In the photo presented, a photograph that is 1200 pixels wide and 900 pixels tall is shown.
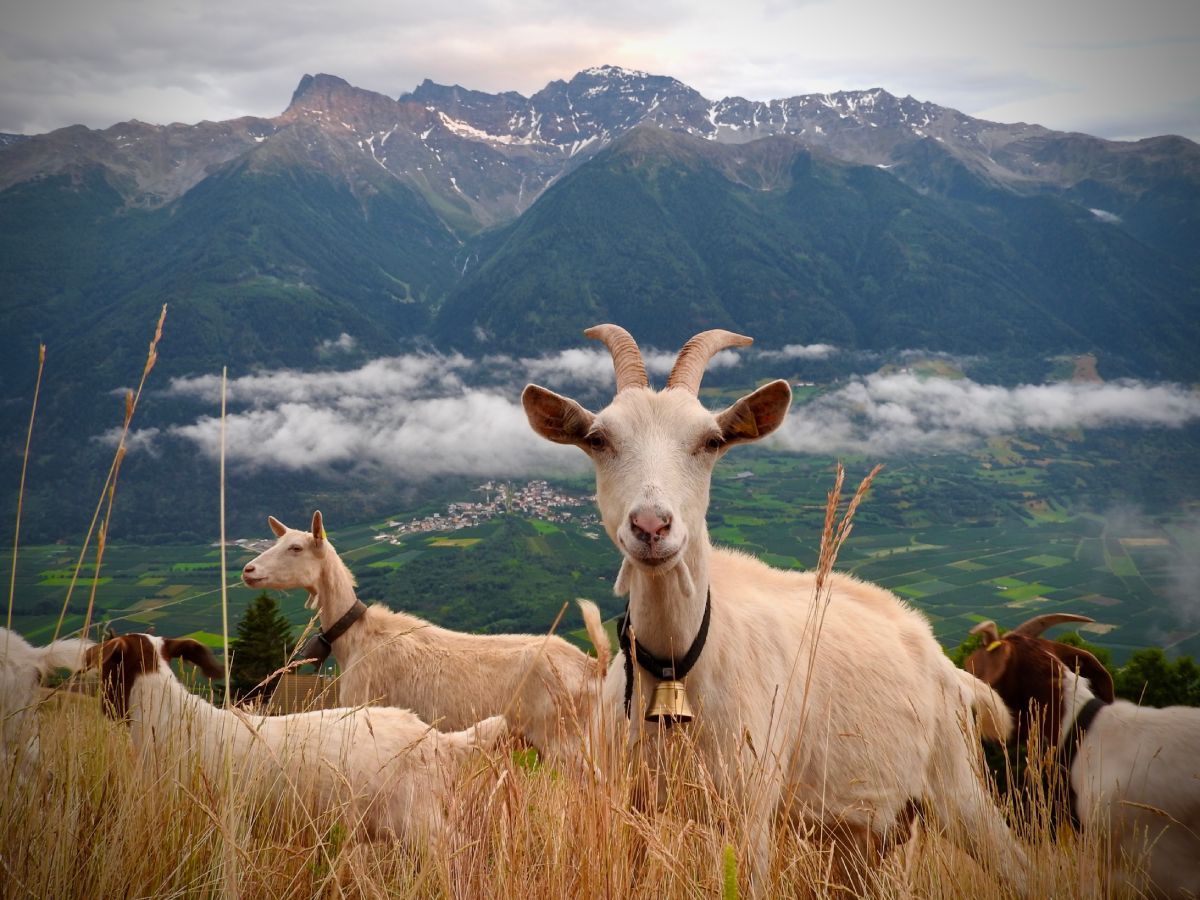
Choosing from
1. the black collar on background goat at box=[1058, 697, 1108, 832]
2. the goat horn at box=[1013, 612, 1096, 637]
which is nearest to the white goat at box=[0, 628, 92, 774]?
the black collar on background goat at box=[1058, 697, 1108, 832]

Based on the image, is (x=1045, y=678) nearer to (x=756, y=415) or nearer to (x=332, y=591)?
(x=756, y=415)

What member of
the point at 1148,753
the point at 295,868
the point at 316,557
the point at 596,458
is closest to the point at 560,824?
the point at 295,868

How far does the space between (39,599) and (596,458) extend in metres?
123

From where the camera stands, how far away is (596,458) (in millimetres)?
3971

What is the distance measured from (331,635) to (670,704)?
7219 mm

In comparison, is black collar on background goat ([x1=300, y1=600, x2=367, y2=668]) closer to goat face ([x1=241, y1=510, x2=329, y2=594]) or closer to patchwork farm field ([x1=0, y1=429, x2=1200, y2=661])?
goat face ([x1=241, y1=510, x2=329, y2=594])

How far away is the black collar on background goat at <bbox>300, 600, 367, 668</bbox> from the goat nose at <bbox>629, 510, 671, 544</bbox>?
7172 millimetres

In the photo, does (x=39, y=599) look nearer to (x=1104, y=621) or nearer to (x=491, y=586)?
(x=491, y=586)

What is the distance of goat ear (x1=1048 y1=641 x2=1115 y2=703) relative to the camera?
5.25 m

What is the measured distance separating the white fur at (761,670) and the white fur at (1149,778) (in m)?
0.62

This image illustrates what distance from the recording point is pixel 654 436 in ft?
12.6

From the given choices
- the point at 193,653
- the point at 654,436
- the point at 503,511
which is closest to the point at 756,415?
the point at 654,436

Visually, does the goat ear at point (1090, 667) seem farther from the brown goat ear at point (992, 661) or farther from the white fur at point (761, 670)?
the white fur at point (761, 670)

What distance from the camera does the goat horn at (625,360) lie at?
4617 mm
